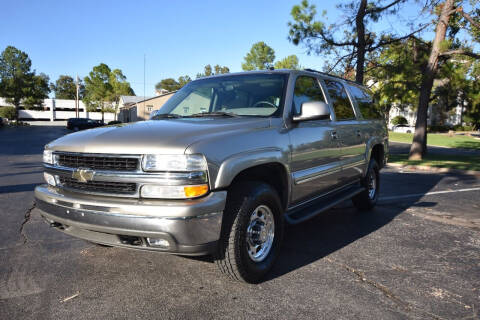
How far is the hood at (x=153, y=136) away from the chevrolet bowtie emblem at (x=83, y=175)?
160mm

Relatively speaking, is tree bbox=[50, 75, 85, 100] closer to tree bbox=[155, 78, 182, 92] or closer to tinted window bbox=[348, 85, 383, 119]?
tree bbox=[155, 78, 182, 92]

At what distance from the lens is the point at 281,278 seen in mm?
3236

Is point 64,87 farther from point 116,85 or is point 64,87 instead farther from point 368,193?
point 368,193

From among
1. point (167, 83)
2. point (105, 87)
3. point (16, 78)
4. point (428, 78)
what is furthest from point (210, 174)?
point (167, 83)

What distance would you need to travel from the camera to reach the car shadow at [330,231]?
3.68 metres

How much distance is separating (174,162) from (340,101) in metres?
2.99

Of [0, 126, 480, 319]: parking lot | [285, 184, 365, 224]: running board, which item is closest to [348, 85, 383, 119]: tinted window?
[285, 184, 365, 224]: running board

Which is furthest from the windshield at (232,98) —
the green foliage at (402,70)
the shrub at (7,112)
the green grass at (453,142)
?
the shrub at (7,112)

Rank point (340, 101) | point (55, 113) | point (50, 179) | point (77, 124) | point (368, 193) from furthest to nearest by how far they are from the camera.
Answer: point (55, 113) → point (77, 124) → point (368, 193) → point (340, 101) → point (50, 179)

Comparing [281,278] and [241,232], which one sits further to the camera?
[281,278]

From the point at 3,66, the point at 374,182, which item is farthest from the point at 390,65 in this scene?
the point at 3,66

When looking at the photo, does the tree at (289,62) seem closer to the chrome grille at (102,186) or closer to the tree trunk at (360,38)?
the tree trunk at (360,38)

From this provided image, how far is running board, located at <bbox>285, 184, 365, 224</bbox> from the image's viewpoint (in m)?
3.58

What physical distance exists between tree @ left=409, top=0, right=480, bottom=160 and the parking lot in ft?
31.3
